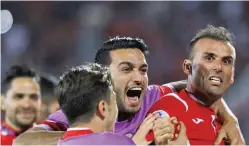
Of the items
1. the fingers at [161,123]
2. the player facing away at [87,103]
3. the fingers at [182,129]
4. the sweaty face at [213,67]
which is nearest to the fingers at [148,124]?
the fingers at [161,123]

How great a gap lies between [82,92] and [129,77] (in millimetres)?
606

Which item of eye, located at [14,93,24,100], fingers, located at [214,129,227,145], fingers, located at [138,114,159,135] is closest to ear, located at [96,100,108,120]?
fingers, located at [138,114,159,135]

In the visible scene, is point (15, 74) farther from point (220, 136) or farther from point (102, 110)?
point (102, 110)

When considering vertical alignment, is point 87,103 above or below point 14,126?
above

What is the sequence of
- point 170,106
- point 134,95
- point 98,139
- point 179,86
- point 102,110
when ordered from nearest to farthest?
point 98,139
point 102,110
point 170,106
point 134,95
point 179,86

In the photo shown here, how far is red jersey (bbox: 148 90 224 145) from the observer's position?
8.59 feet

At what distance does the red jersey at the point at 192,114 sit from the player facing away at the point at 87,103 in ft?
1.71

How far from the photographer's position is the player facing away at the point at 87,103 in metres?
2.14

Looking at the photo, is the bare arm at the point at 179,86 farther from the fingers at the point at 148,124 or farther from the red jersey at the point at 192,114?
the fingers at the point at 148,124

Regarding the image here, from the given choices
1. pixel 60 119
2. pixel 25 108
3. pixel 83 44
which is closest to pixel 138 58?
pixel 60 119

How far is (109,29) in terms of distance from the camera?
7.64 meters

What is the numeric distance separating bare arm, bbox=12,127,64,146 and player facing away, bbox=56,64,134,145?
35cm

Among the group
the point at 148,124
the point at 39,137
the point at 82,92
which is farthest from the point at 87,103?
the point at 39,137

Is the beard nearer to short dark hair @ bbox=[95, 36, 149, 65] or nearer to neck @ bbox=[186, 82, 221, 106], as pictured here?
short dark hair @ bbox=[95, 36, 149, 65]
